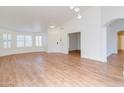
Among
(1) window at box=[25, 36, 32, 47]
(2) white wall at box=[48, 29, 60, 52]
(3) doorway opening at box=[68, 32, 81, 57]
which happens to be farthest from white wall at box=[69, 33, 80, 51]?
(1) window at box=[25, 36, 32, 47]

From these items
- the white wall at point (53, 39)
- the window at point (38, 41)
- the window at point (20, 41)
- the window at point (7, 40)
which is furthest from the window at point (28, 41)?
the white wall at point (53, 39)

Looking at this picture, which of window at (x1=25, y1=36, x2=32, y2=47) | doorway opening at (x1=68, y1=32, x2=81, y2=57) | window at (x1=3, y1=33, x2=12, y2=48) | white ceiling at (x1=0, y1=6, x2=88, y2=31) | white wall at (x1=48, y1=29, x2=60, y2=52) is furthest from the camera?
doorway opening at (x1=68, y1=32, x2=81, y2=57)

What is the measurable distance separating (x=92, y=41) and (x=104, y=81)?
3.97m

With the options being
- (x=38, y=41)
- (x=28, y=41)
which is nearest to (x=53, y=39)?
(x=38, y=41)

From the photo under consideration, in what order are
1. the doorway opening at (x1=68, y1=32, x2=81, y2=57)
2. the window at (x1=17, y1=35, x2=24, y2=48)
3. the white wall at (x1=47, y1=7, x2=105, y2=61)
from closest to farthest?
the white wall at (x1=47, y1=7, x2=105, y2=61)
the window at (x1=17, y1=35, x2=24, y2=48)
the doorway opening at (x1=68, y1=32, x2=81, y2=57)

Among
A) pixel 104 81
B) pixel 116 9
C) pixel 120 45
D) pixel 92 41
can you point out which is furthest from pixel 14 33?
pixel 120 45

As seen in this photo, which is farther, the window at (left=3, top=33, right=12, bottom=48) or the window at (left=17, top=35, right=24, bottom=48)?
the window at (left=17, top=35, right=24, bottom=48)

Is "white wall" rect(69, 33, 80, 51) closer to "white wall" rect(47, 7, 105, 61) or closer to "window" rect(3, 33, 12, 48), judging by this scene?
"white wall" rect(47, 7, 105, 61)

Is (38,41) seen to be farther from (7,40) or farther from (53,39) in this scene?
(7,40)

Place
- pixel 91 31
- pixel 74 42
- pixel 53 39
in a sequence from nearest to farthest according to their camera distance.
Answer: pixel 91 31, pixel 53 39, pixel 74 42

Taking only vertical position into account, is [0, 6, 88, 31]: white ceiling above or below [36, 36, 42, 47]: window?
above

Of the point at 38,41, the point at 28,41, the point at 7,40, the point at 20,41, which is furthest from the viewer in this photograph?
the point at 38,41

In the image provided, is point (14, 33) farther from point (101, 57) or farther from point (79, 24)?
point (101, 57)

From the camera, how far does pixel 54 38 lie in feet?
37.6
